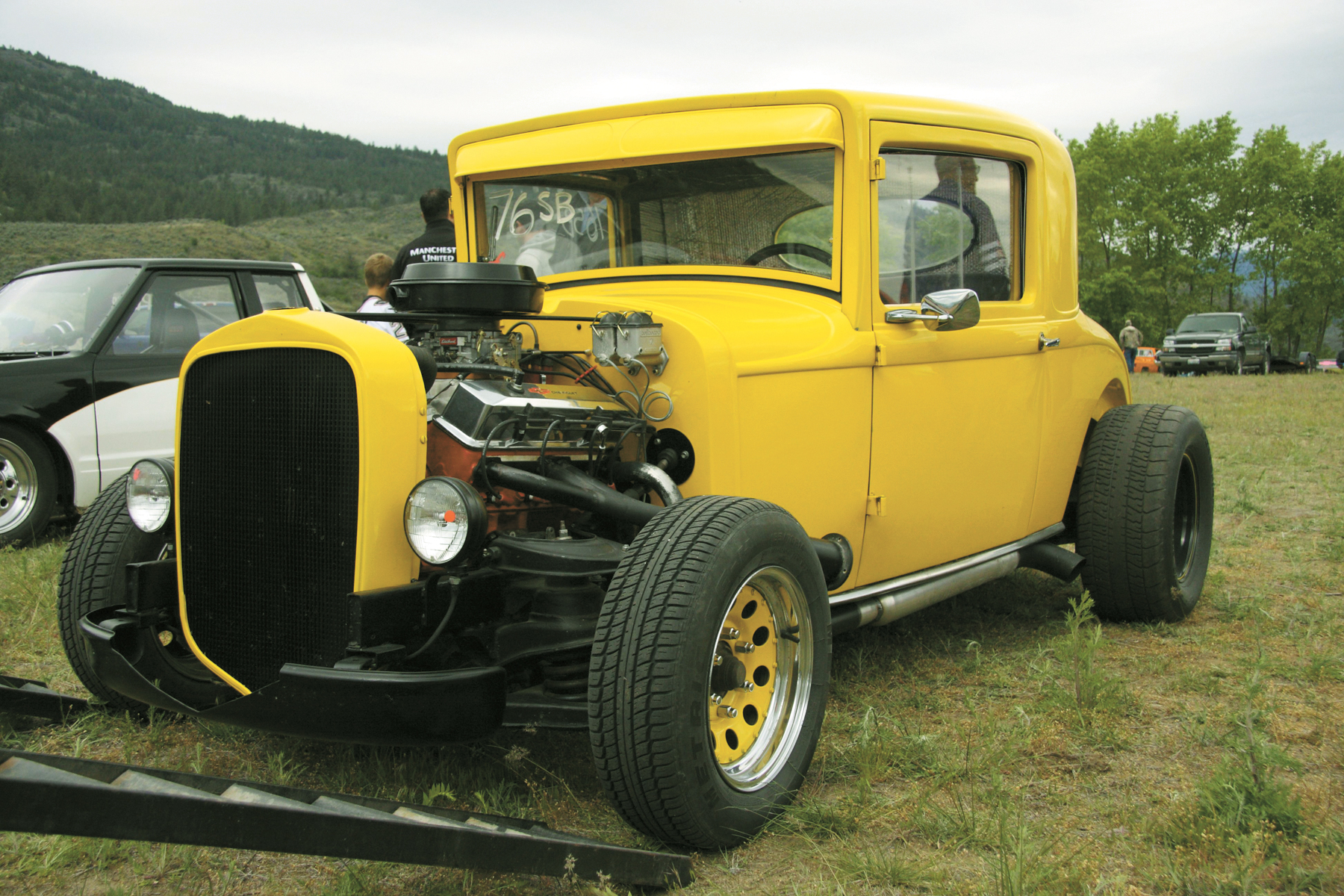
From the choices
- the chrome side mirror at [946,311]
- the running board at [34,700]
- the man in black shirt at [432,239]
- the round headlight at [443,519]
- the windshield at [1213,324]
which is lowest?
the running board at [34,700]

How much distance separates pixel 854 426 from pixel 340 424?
5.24 ft

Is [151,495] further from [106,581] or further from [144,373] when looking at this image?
[144,373]

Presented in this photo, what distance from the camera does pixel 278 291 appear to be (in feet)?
24.3

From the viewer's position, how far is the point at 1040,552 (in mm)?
4160

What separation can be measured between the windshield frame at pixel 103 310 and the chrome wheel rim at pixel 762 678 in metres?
5.59

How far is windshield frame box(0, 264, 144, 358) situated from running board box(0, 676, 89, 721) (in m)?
4.04

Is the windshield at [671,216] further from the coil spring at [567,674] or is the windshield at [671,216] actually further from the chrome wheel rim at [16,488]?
the chrome wheel rim at [16,488]

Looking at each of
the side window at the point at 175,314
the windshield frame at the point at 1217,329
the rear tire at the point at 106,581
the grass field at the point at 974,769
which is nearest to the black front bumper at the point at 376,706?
the grass field at the point at 974,769

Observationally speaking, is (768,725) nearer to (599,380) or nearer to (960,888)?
(960,888)

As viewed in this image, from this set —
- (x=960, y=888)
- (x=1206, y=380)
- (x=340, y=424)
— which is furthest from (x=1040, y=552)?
(x=1206, y=380)

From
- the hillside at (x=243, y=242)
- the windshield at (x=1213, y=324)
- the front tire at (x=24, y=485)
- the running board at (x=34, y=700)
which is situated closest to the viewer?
the running board at (x=34, y=700)

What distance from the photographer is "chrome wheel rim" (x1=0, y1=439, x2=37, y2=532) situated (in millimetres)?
6172

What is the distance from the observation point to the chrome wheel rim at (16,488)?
6172 mm

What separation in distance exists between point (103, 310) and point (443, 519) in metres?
5.48
